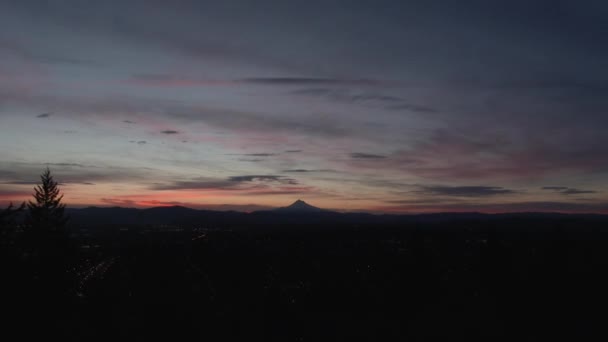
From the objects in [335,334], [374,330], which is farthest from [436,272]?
[335,334]

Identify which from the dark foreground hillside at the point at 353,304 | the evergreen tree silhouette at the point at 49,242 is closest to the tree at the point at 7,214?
the dark foreground hillside at the point at 353,304

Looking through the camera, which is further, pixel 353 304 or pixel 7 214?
pixel 353 304

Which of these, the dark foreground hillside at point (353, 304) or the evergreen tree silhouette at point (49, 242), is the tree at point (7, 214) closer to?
the dark foreground hillside at point (353, 304)

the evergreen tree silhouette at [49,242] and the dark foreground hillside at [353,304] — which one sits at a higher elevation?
the evergreen tree silhouette at [49,242]

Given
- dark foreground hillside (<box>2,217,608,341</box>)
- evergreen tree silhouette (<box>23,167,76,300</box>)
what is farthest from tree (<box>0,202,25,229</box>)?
evergreen tree silhouette (<box>23,167,76,300</box>)

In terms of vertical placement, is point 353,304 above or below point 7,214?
below

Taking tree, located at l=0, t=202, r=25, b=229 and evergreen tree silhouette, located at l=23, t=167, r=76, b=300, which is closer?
tree, located at l=0, t=202, r=25, b=229

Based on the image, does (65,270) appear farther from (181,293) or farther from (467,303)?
(467,303)

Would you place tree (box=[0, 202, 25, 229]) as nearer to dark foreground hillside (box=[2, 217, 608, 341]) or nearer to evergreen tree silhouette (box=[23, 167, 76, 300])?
dark foreground hillside (box=[2, 217, 608, 341])

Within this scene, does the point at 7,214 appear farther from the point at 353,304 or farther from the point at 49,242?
the point at 353,304

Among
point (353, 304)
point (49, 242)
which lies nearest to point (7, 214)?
point (49, 242)

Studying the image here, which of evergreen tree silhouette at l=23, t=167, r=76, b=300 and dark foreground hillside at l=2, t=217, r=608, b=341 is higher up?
evergreen tree silhouette at l=23, t=167, r=76, b=300
